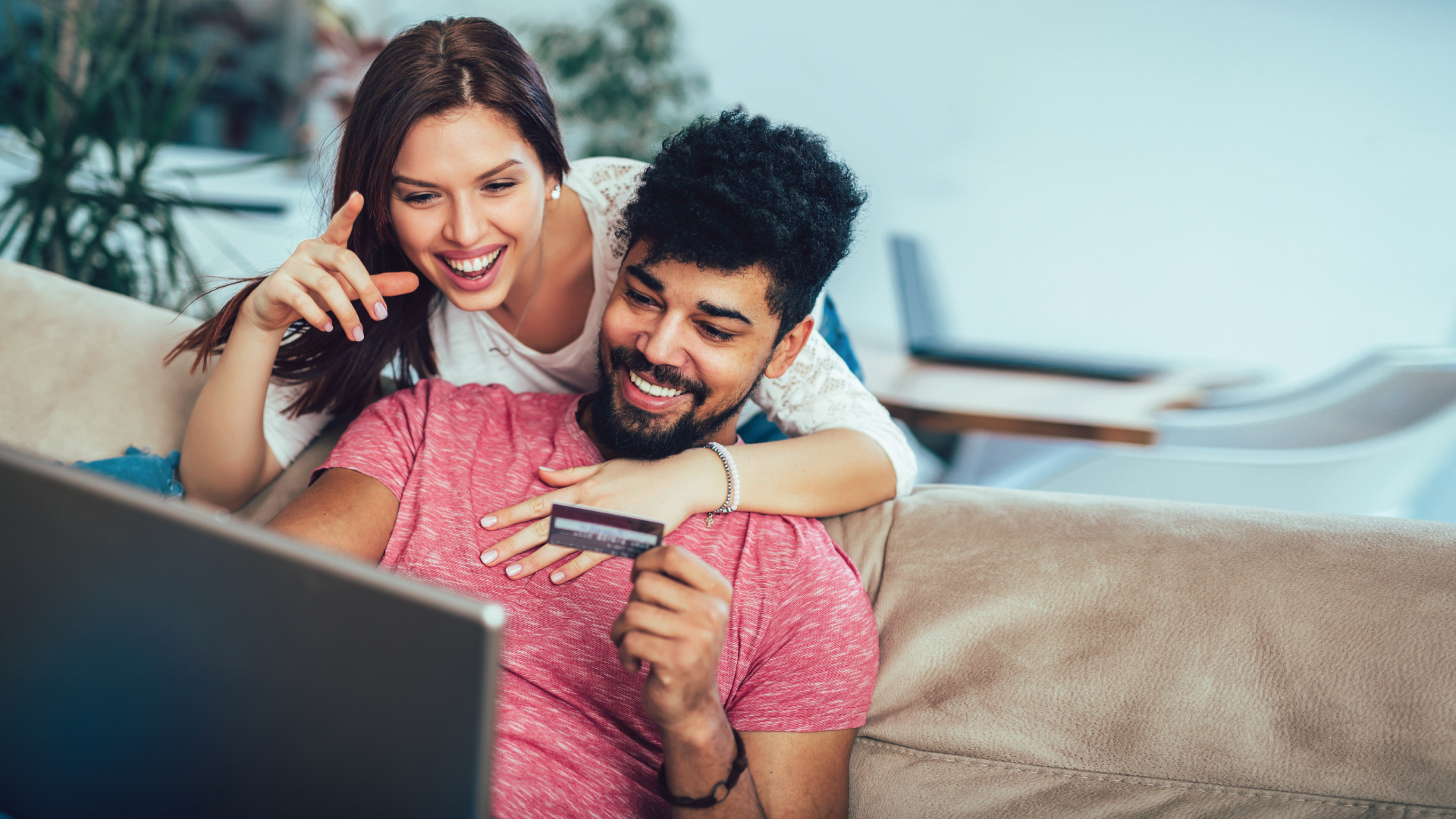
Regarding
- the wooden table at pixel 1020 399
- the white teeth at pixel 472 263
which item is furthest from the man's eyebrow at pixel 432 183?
the wooden table at pixel 1020 399

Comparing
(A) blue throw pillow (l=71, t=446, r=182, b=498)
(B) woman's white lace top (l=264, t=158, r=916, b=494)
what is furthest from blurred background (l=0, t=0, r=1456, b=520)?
(A) blue throw pillow (l=71, t=446, r=182, b=498)

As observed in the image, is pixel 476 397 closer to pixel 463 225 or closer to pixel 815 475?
pixel 463 225

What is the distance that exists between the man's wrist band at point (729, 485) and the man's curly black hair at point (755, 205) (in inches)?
8.3

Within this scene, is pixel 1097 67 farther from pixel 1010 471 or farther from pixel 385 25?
pixel 385 25

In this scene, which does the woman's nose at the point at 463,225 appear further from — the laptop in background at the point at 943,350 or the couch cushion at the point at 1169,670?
the laptop in background at the point at 943,350

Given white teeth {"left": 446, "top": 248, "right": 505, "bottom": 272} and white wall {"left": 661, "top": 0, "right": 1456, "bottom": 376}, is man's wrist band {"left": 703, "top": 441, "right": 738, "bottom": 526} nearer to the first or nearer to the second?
white teeth {"left": 446, "top": 248, "right": 505, "bottom": 272}

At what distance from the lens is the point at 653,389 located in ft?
4.02

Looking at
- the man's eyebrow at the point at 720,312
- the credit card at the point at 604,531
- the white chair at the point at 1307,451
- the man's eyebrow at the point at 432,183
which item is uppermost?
the man's eyebrow at the point at 432,183

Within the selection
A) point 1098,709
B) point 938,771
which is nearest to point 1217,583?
point 1098,709

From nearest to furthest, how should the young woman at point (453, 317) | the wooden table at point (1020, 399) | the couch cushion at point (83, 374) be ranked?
the young woman at point (453, 317)
the couch cushion at point (83, 374)
the wooden table at point (1020, 399)

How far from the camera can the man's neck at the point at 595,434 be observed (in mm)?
1309

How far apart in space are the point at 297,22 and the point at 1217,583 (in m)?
5.32

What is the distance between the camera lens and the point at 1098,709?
1.05m

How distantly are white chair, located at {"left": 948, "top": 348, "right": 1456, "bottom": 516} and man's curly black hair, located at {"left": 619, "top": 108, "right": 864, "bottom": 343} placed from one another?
1.19 m
